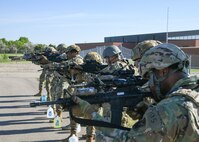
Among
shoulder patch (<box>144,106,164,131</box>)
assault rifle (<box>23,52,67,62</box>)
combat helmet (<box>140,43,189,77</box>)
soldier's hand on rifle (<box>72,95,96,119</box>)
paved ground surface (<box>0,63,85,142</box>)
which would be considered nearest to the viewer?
shoulder patch (<box>144,106,164,131</box>)

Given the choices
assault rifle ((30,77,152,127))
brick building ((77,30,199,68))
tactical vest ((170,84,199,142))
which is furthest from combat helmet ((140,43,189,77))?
brick building ((77,30,199,68))

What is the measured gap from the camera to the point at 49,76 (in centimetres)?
1209

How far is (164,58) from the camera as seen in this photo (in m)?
2.55

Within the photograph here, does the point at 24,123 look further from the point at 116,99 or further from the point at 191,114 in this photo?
the point at 191,114

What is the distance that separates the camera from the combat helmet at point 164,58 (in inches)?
101

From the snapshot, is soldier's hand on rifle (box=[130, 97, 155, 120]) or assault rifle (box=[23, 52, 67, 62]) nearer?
soldier's hand on rifle (box=[130, 97, 155, 120])

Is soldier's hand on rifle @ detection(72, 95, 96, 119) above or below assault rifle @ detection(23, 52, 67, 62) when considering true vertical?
above

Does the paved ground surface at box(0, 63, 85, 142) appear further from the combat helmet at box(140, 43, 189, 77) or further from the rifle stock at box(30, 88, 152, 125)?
the combat helmet at box(140, 43, 189, 77)

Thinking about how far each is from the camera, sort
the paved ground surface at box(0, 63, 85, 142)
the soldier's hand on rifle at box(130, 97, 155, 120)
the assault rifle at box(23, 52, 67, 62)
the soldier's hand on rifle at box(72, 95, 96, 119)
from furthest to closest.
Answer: the assault rifle at box(23, 52, 67, 62)
the paved ground surface at box(0, 63, 85, 142)
the soldier's hand on rifle at box(130, 97, 155, 120)
the soldier's hand on rifle at box(72, 95, 96, 119)

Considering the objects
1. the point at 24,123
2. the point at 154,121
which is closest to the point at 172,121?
the point at 154,121

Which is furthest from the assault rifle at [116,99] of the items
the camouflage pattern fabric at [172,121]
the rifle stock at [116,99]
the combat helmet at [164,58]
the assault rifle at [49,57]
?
the assault rifle at [49,57]

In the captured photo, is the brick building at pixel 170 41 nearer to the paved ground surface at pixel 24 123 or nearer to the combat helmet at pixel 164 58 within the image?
the paved ground surface at pixel 24 123

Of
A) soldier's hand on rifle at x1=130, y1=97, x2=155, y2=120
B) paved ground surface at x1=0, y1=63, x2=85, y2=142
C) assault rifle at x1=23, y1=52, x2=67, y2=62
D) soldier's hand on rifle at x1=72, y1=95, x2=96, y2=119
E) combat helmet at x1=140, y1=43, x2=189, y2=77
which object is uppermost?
combat helmet at x1=140, y1=43, x2=189, y2=77

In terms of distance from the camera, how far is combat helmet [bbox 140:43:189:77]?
2557 mm
